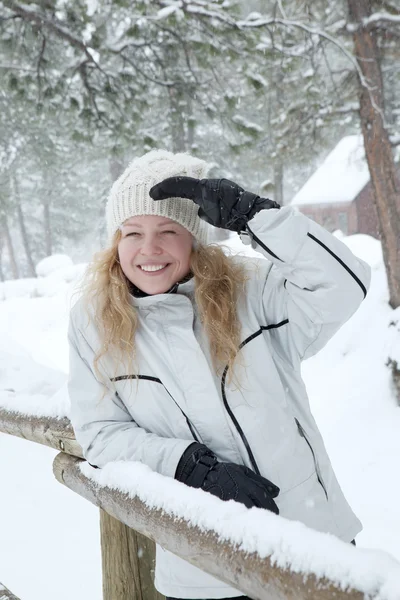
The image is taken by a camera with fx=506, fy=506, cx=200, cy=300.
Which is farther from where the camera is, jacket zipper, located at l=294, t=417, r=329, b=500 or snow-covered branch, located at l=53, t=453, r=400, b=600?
jacket zipper, located at l=294, t=417, r=329, b=500

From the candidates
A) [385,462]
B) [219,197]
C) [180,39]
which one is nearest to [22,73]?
[180,39]

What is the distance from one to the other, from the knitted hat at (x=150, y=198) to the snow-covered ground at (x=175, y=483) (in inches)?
37.9

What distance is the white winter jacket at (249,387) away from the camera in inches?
67.1

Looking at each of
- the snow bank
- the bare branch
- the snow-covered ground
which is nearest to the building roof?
the snow-covered ground

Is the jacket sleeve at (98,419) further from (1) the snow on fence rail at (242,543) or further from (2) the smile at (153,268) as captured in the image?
(2) the smile at (153,268)

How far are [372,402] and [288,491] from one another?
5913 mm

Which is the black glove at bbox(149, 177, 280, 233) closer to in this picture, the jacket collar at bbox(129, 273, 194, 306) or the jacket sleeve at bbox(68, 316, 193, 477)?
the jacket collar at bbox(129, 273, 194, 306)

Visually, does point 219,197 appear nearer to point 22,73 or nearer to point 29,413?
point 29,413

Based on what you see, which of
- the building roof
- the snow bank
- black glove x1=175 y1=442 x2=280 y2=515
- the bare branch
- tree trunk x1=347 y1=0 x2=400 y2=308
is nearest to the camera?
the snow bank

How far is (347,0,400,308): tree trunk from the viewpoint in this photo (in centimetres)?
745

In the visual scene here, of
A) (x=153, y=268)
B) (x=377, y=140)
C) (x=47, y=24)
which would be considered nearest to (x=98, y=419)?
(x=153, y=268)

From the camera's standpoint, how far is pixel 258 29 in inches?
232

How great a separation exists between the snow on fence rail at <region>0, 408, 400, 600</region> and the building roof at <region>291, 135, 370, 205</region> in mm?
26103

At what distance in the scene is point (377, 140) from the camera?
25.3ft
